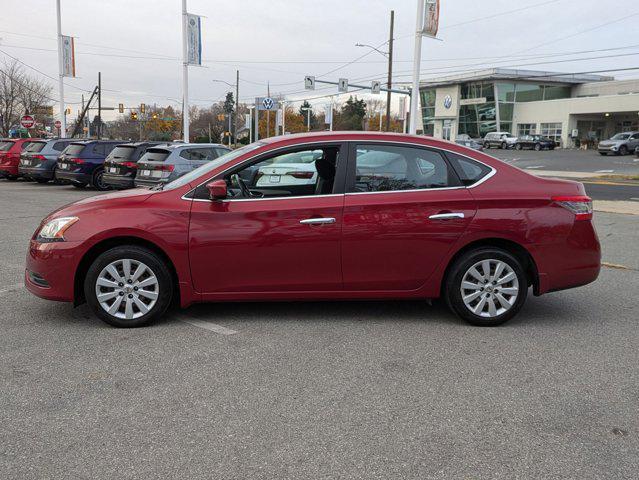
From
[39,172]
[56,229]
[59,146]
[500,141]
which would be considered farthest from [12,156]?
[500,141]

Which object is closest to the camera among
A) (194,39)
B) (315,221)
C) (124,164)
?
(315,221)

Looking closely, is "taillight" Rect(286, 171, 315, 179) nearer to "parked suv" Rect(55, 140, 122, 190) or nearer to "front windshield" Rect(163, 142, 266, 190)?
"front windshield" Rect(163, 142, 266, 190)

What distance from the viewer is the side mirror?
476cm

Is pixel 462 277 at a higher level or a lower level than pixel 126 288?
higher

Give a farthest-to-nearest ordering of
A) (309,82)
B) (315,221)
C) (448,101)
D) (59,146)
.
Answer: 1. (448,101)
2. (309,82)
3. (59,146)
4. (315,221)

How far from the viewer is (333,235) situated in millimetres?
4887

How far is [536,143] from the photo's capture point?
188ft

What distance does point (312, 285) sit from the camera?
A: 5.00 metres

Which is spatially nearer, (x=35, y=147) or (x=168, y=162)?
(x=168, y=162)

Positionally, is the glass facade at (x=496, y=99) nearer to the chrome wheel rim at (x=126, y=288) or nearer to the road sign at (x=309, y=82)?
the road sign at (x=309, y=82)

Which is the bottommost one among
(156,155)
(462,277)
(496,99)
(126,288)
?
(126,288)

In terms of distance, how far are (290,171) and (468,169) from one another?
1674mm

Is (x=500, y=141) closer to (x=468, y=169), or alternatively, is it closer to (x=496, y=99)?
(x=496, y=99)

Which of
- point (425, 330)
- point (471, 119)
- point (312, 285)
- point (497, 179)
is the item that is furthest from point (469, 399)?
point (471, 119)
